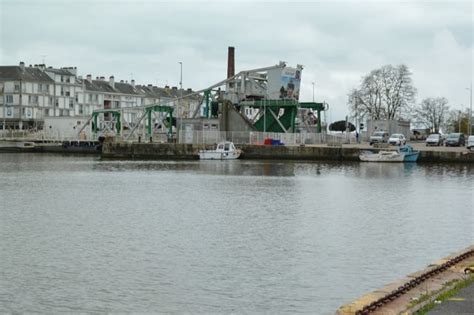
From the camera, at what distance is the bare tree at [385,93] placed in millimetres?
128875

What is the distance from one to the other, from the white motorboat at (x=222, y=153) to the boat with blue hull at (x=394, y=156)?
50.6 ft

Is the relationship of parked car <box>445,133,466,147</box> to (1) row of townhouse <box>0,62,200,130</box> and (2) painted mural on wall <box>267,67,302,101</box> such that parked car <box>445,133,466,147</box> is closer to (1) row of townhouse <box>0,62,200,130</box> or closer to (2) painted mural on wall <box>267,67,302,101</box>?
(2) painted mural on wall <box>267,67,302,101</box>

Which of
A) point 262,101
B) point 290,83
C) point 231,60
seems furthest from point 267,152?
point 231,60

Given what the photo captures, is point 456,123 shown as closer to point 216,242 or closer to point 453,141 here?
point 453,141

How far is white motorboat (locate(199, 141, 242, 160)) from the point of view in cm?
8850

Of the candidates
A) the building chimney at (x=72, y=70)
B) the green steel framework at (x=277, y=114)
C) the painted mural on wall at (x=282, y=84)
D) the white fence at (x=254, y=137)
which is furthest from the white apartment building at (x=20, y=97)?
the painted mural on wall at (x=282, y=84)

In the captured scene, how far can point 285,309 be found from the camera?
17.5m

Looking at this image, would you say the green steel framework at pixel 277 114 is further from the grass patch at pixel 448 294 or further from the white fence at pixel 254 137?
the grass patch at pixel 448 294

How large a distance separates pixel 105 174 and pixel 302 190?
22.1m

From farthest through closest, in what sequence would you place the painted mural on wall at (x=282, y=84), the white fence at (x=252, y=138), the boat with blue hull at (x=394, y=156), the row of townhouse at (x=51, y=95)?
the row of townhouse at (x=51, y=95), the painted mural on wall at (x=282, y=84), the white fence at (x=252, y=138), the boat with blue hull at (x=394, y=156)

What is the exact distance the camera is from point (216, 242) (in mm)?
26672

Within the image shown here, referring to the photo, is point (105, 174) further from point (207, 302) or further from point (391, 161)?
point (207, 302)

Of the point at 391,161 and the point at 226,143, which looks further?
the point at 226,143

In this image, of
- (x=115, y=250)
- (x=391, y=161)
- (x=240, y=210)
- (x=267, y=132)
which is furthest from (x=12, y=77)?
(x=115, y=250)
